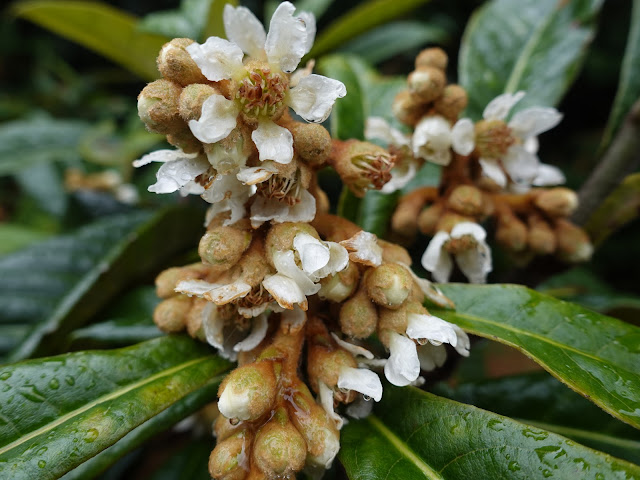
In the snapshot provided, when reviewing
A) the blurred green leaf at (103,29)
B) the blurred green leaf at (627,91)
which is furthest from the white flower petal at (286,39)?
the blurred green leaf at (103,29)

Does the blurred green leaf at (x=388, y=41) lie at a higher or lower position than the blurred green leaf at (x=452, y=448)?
higher

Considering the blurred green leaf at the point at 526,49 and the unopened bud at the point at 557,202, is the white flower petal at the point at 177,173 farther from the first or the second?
the blurred green leaf at the point at 526,49

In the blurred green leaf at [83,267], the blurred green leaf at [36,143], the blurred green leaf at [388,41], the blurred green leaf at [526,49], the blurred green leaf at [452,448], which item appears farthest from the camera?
the blurred green leaf at [388,41]

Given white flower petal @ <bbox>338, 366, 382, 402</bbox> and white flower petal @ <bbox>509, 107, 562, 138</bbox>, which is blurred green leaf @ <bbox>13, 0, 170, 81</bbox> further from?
white flower petal @ <bbox>338, 366, 382, 402</bbox>

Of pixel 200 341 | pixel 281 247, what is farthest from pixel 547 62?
pixel 200 341

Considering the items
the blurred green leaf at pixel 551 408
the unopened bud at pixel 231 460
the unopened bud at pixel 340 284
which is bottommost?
the blurred green leaf at pixel 551 408

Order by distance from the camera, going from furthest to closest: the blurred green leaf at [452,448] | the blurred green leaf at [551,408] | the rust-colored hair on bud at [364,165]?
the blurred green leaf at [551,408] → the rust-colored hair on bud at [364,165] → the blurred green leaf at [452,448]
